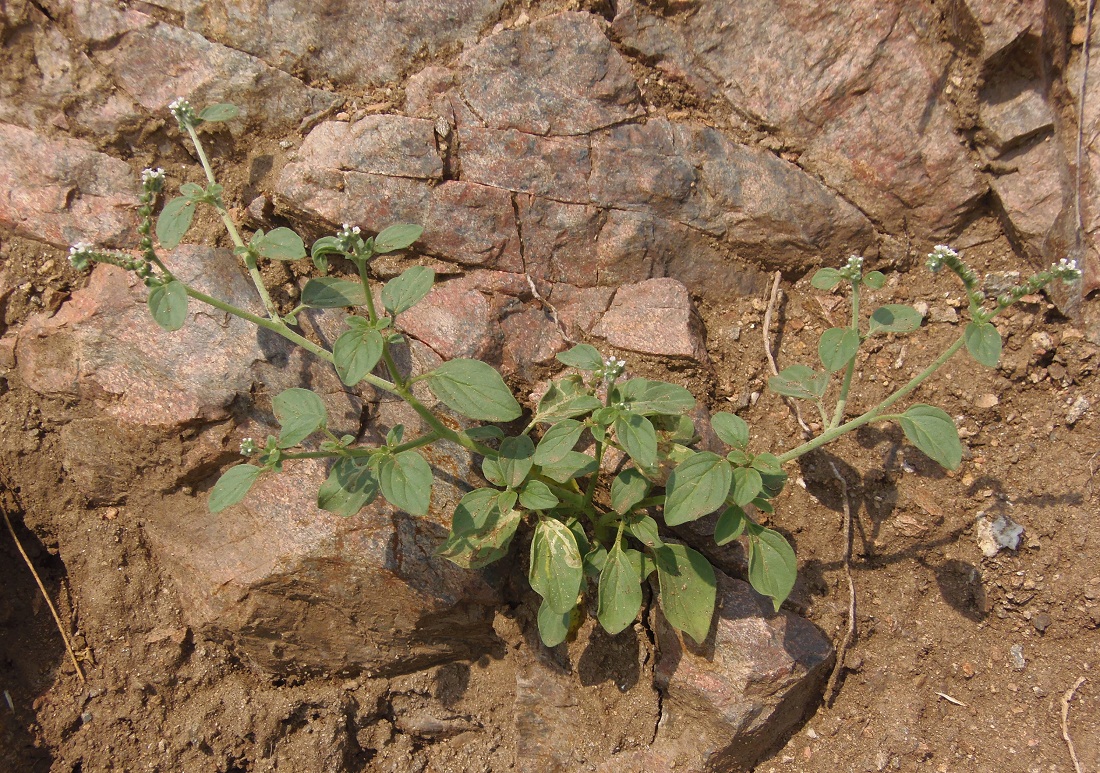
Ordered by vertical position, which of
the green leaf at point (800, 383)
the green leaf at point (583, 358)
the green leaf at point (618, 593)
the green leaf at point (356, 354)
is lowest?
the green leaf at point (618, 593)

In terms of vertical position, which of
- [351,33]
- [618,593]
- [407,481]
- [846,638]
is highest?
[351,33]

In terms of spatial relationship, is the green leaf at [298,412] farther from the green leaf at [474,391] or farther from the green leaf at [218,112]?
the green leaf at [218,112]

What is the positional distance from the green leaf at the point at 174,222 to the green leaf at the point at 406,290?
0.87 m

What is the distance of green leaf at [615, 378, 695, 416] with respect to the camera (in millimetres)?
3146

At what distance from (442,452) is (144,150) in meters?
2.26

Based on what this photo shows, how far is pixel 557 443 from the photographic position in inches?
124

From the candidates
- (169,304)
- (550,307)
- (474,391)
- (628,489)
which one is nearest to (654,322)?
(550,307)

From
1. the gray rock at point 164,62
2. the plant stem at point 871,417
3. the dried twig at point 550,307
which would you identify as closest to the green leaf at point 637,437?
the plant stem at point 871,417

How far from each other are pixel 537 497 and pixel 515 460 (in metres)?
0.18

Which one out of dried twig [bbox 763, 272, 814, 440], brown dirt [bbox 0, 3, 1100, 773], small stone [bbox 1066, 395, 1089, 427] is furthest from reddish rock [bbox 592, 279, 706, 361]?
small stone [bbox 1066, 395, 1089, 427]

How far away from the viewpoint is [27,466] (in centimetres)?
390

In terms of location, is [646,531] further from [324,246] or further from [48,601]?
[48,601]

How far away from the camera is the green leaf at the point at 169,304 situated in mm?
2984

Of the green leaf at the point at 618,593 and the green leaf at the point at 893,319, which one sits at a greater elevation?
the green leaf at the point at 893,319
